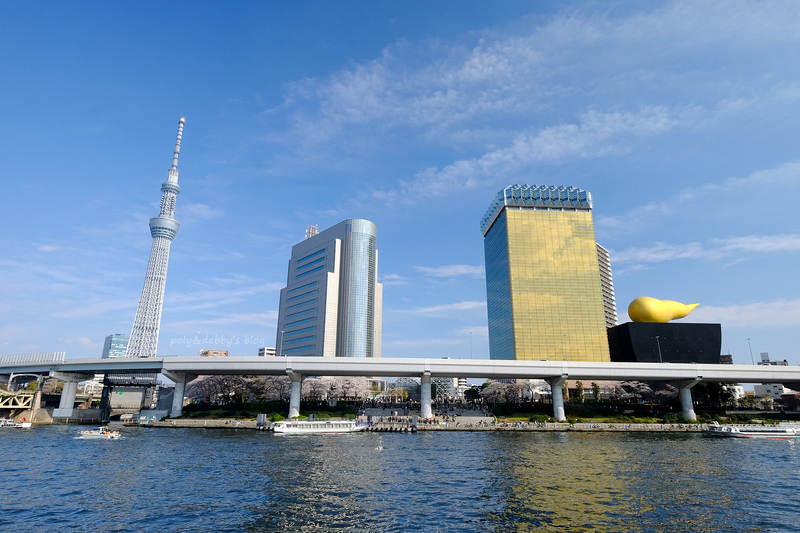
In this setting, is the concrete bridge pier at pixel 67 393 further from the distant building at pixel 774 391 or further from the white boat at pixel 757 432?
the distant building at pixel 774 391

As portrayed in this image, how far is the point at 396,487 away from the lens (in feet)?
106

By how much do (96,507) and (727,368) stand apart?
10912 cm

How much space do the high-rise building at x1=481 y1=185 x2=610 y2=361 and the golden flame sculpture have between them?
30325 millimetres

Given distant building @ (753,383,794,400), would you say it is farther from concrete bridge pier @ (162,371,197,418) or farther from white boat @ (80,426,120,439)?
white boat @ (80,426,120,439)

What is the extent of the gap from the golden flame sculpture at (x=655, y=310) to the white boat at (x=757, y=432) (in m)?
39.5

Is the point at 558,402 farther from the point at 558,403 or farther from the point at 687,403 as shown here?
the point at 687,403

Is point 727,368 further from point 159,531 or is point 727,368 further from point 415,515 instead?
point 159,531

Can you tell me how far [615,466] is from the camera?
40.7 meters

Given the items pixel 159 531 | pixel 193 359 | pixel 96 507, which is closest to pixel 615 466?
pixel 159 531

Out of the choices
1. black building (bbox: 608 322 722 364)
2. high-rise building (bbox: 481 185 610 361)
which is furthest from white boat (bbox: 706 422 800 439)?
high-rise building (bbox: 481 185 610 361)

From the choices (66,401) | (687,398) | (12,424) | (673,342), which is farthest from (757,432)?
(66,401)

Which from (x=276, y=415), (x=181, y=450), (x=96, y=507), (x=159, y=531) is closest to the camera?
(x=159, y=531)

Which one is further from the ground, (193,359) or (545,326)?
(545,326)

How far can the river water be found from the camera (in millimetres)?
24219
